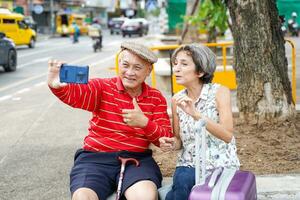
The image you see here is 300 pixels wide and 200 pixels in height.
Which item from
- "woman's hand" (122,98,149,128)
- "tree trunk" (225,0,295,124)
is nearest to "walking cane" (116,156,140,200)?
"woman's hand" (122,98,149,128)

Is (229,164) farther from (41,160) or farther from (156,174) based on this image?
(41,160)

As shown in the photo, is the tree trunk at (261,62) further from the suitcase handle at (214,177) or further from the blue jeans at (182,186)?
the suitcase handle at (214,177)

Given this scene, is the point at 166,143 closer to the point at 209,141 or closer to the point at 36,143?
the point at 209,141

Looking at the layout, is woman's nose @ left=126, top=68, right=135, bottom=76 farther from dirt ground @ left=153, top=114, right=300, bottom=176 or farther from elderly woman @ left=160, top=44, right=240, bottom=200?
dirt ground @ left=153, top=114, right=300, bottom=176

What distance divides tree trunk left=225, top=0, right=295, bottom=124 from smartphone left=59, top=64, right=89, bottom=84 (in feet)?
9.72

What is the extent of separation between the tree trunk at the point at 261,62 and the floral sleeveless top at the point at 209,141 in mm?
2443

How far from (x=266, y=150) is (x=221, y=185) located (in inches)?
95.4

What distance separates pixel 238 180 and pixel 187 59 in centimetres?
85

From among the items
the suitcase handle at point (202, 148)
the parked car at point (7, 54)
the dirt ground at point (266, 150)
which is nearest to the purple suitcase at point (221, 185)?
the suitcase handle at point (202, 148)

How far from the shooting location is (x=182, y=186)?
3.45 m

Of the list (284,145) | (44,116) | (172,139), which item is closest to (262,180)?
(172,139)

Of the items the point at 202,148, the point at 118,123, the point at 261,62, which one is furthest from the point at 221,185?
the point at 261,62

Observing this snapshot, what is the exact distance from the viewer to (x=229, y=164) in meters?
3.54

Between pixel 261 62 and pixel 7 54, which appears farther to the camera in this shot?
pixel 7 54
